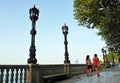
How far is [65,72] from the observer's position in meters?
24.2

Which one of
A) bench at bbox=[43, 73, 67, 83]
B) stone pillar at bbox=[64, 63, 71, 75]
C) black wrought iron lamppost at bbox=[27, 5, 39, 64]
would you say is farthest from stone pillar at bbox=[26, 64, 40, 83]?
stone pillar at bbox=[64, 63, 71, 75]

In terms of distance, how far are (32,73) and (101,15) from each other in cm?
1196

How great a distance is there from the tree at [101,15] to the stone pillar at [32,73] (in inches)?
403

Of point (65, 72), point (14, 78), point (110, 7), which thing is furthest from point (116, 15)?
point (14, 78)

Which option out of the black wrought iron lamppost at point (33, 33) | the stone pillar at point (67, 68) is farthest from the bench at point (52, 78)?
the black wrought iron lamppost at point (33, 33)

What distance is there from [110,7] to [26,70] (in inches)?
512

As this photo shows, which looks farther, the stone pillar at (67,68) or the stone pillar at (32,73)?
the stone pillar at (67,68)

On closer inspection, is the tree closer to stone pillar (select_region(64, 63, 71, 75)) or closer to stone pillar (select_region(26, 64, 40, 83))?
stone pillar (select_region(64, 63, 71, 75))

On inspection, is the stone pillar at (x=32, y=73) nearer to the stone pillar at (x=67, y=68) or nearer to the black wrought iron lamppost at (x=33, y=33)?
the black wrought iron lamppost at (x=33, y=33)

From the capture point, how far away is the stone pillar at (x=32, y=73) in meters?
15.4

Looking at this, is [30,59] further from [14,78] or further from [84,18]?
[84,18]

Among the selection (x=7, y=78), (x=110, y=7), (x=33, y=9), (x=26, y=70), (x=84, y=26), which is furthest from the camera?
(x=84, y=26)

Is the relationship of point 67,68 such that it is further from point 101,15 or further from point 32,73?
point 32,73

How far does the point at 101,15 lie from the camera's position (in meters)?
24.9
